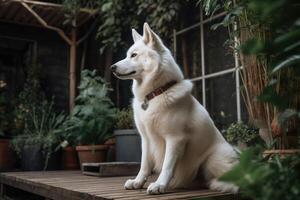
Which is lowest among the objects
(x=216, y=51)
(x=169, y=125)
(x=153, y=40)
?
(x=169, y=125)

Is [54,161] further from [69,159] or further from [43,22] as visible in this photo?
[43,22]

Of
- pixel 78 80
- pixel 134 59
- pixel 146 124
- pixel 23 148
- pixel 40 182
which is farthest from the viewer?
pixel 78 80

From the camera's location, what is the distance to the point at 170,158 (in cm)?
200

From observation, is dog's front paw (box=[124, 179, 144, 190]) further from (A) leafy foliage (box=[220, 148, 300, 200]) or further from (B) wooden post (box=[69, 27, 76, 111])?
(B) wooden post (box=[69, 27, 76, 111])

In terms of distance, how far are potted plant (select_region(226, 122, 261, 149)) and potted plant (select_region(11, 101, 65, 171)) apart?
2338mm

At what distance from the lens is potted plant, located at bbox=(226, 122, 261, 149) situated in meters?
2.78

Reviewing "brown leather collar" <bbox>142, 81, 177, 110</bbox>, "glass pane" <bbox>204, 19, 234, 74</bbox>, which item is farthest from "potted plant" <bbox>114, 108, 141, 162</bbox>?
"brown leather collar" <bbox>142, 81, 177, 110</bbox>

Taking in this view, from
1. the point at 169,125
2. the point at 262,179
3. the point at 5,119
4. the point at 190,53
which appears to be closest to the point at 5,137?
the point at 5,119

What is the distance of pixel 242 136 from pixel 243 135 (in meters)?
0.01

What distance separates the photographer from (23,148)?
4.41m

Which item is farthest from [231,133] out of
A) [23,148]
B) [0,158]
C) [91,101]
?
[0,158]

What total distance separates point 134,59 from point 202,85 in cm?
199

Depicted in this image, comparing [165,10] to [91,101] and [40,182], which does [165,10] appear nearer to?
[91,101]

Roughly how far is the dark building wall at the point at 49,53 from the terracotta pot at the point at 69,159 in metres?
1.34
